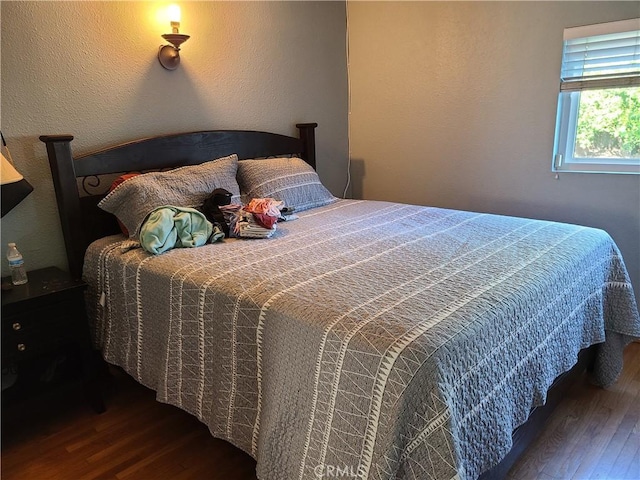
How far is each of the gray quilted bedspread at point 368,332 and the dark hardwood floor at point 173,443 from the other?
23 cm

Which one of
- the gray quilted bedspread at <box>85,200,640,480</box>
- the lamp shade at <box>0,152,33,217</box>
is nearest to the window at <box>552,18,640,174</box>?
the gray quilted bedspread at <box>85,200,640,480</box>

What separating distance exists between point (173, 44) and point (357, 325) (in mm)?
1956

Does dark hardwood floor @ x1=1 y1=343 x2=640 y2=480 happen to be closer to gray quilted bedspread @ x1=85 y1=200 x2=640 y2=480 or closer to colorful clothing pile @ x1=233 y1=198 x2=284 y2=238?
gray quilted bedspread @ x1=85 y1=200 x2=640 y2=480

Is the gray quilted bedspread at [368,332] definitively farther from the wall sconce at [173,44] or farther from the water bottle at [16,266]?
the wall sconce at [173,44]

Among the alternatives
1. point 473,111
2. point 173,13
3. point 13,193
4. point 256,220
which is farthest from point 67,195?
point 473,111

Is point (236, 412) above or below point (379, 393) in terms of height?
below

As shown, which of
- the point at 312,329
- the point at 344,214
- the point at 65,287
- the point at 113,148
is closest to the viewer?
the point at 312,329

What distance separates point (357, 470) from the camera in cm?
114

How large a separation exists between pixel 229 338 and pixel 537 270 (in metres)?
1.08

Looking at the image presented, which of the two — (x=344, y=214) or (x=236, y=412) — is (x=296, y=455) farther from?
(x=344, y=214)

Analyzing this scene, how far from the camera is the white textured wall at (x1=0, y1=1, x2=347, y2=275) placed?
2037 mm

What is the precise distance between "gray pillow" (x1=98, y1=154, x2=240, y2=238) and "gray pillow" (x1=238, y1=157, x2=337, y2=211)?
0.66 ft

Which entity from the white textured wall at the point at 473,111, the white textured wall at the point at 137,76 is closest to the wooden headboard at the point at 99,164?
the white textured wall at the point at 137,76

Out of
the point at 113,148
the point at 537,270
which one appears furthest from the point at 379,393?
the point at 113,148
